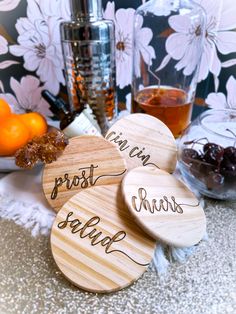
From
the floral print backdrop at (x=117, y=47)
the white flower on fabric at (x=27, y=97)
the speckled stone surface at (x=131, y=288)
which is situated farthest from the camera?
the white flower on fabric at (x=27, y=97)

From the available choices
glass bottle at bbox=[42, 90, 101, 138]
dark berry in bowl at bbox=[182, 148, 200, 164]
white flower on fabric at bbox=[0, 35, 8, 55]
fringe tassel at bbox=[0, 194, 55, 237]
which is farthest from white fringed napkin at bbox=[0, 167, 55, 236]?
white flower on fabric at bbox=[0, 35, 8, 55]

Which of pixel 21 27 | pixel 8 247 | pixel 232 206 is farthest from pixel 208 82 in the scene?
pixel 8 247

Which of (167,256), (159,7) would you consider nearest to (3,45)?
(159,7)

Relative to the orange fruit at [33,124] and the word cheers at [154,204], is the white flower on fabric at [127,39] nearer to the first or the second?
the orange fruit at [33,124]

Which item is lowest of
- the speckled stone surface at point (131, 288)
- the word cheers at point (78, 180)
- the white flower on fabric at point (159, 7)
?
the speckled stone surface at point (131, 288)

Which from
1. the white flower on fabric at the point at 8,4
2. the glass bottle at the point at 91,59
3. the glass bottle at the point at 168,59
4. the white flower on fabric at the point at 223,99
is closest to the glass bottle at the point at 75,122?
the glass bottle at the point at 91,59

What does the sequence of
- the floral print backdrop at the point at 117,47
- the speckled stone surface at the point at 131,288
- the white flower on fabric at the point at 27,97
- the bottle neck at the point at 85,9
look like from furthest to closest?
the white flower on fabric at the point at 27,97 → the floral print backdrop at the point at 117,47 → the bottle neck at the point at 85,9 → the speckled stone surface at the point at 131,288

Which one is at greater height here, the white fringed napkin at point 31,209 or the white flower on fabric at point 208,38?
the white flower on fabric at point 208,38
